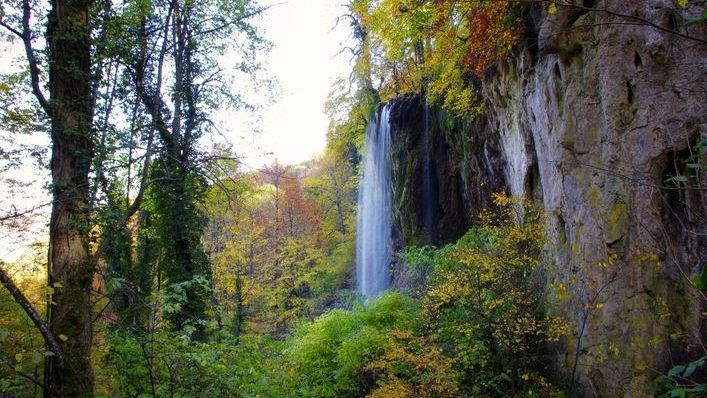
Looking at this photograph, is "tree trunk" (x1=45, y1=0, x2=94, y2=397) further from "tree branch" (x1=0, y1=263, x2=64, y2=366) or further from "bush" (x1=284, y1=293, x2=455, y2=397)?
"bush" (x1=284, y1=293, x2=455, y2=397)

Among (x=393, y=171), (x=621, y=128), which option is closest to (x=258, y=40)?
(x=621, y=128)

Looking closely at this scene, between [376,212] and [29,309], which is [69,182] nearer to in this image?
[29,309]

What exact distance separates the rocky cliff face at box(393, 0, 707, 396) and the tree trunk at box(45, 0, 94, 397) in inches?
205

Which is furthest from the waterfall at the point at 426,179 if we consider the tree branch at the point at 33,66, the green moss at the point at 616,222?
the tree branch at the point at 33,66

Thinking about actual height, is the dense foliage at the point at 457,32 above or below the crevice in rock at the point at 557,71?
above

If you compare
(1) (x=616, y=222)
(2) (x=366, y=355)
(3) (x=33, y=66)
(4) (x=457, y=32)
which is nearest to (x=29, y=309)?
(3) (x=33, y=66)

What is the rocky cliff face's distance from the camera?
4516mm

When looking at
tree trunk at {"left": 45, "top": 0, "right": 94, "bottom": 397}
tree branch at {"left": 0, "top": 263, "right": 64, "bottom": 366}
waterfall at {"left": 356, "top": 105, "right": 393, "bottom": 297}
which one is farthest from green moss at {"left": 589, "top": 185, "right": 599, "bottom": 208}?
waterfall at {"left": 356, "top": 105, "right": 393, "bottom": 297}

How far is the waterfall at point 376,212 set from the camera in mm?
18375

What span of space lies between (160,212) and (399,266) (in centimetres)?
891

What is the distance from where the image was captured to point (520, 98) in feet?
26.9

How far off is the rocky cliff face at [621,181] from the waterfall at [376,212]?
10851 mm

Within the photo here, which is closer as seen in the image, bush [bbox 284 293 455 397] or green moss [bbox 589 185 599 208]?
green moss [bbox 589 185 599 208]

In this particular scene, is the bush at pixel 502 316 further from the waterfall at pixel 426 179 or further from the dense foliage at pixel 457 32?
the waterfall at pixel 426 179
